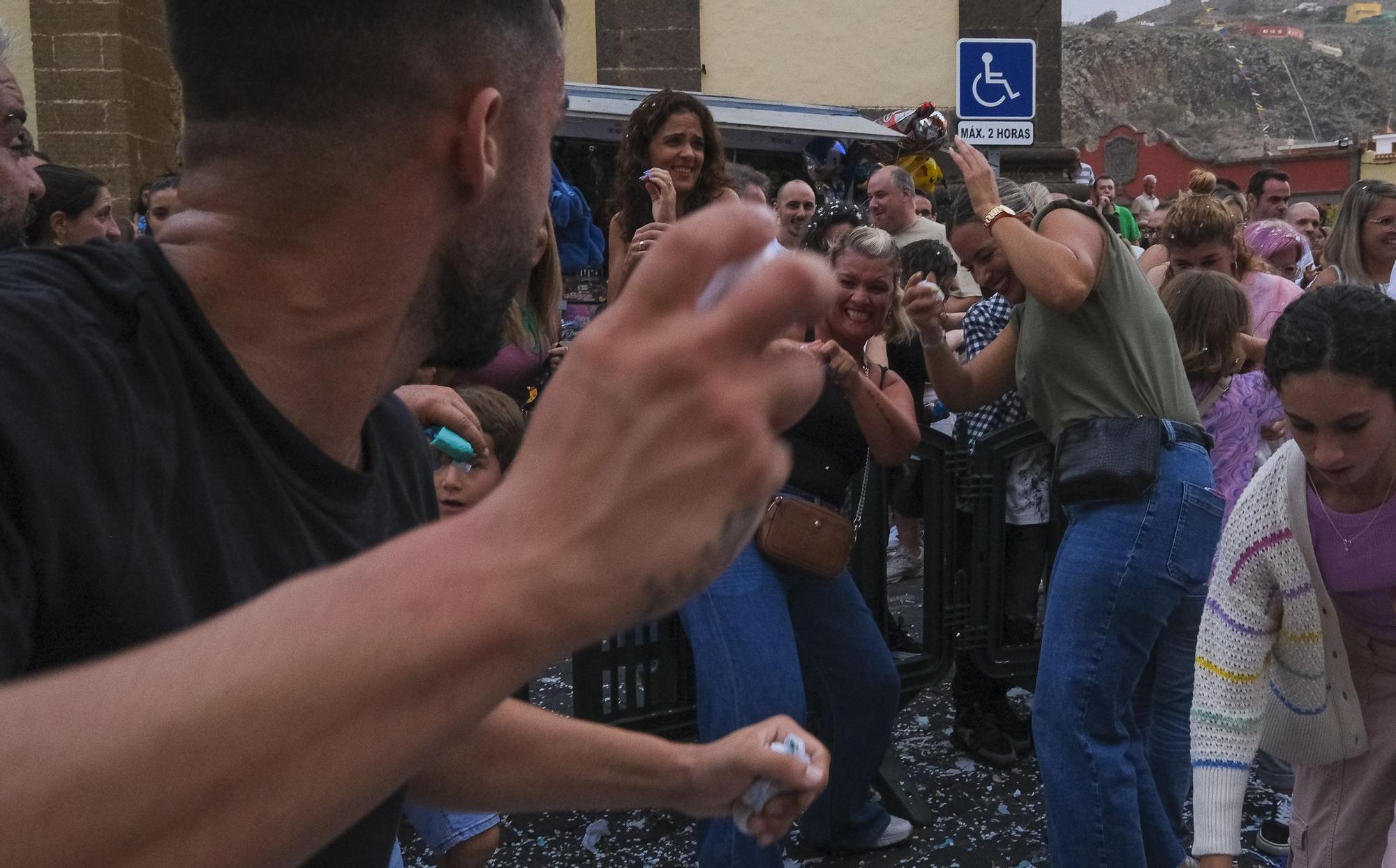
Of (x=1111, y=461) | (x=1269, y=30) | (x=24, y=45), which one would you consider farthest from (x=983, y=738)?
(x=1269, y=30)

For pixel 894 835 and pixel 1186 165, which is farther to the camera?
pixel 1186 165

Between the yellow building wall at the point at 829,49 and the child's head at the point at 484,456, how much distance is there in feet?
30.0

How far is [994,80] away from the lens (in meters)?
8.08

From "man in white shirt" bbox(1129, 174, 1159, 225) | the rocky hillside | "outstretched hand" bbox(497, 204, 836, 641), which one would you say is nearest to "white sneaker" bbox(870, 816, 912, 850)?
"outstretched hand" bbox(497, 204, 836, 641)

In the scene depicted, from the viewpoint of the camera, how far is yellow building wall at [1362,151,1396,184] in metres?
31.1

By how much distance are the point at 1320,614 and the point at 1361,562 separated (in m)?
0.15

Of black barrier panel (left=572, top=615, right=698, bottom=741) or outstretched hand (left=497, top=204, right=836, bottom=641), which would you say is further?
black barrier panel (left=572, top=615, right=698, bottom=741)

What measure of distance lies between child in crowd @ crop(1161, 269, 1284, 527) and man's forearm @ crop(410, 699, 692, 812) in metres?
3.27

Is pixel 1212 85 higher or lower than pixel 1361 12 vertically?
lower

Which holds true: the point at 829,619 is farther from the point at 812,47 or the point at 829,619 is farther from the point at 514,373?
the point at 812,47

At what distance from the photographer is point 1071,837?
3.37 metres

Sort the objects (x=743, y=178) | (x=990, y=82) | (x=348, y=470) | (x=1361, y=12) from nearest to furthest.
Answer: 1. (x=348, y=470)
2. (x=743, y=178)
3. (x=990, y=82)
4. (x=1361, y=12)

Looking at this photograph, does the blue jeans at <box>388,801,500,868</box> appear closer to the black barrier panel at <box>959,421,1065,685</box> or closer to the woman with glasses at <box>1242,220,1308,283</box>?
the black barrier panel at <box>959,421,1065,685</box>

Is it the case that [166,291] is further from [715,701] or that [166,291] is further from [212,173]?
[715,701]
